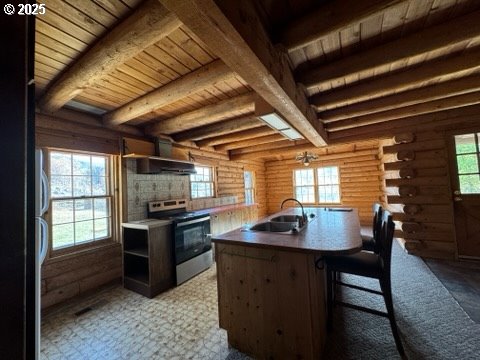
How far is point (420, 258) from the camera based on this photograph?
3.67 metres

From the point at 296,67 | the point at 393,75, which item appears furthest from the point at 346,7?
the point at 393,75

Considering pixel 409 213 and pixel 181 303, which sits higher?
pixel 409 213

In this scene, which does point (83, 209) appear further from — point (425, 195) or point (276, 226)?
point (425, 195)

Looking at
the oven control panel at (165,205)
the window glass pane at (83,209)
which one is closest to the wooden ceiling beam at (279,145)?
the oven control panel at (165,205)

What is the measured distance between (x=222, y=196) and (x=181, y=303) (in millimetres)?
3296

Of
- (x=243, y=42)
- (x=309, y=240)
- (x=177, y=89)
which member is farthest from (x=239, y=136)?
(x=243, y=42)

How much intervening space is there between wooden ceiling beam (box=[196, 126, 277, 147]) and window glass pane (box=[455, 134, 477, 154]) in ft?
10.2

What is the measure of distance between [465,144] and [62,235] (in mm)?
6341

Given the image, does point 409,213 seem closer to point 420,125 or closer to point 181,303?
point 420,125

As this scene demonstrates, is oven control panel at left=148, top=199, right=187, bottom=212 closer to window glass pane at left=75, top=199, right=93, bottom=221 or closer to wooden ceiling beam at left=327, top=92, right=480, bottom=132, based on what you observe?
window glass pane at left=75, top=199, right=93, bottom=221

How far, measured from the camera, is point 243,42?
1.20 meters

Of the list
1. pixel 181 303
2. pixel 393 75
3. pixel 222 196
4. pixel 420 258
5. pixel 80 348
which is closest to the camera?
pixel 80 348

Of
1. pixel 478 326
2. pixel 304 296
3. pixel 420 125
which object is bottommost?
pixel 478 326

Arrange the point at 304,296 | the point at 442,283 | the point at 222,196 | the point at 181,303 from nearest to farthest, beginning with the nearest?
1. the point at 304,296
2. the point at 181,303
3. the point at 442,283
4. the point at 222,196
